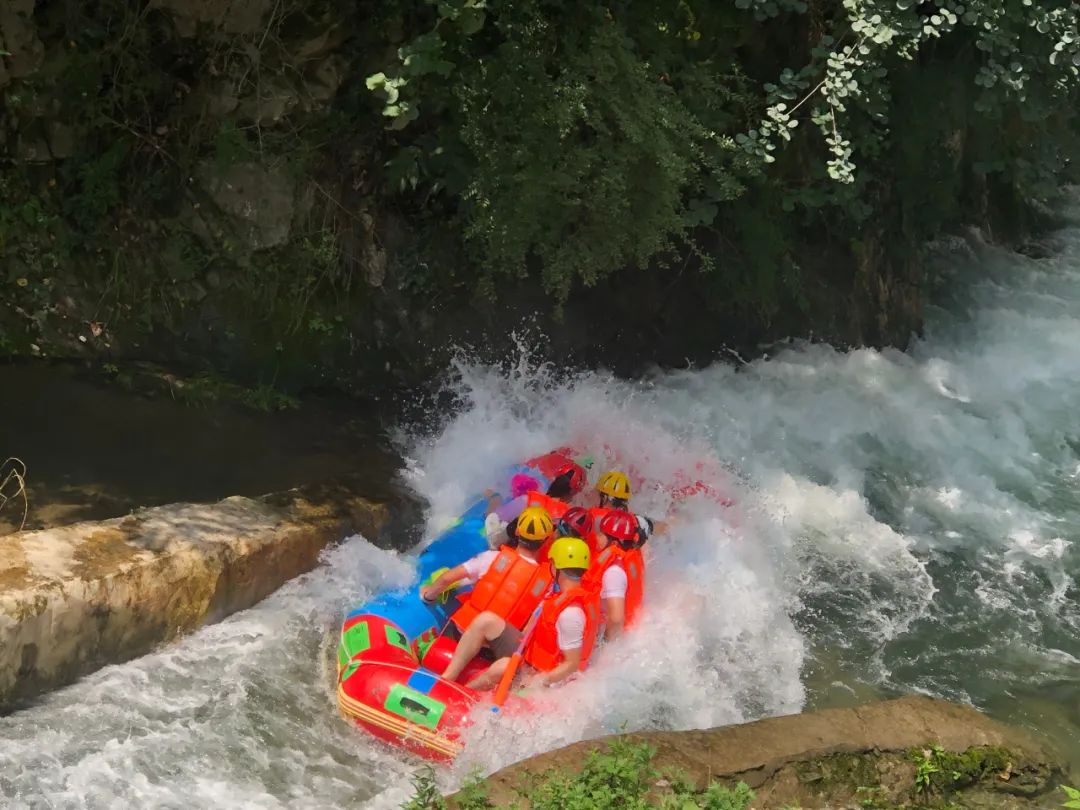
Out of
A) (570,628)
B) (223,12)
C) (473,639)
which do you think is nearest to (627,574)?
(570,628)

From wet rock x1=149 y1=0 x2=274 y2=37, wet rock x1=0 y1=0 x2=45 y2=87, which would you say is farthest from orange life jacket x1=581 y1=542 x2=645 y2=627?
wet rock x1=0 y1=0 x2=45 y2=87

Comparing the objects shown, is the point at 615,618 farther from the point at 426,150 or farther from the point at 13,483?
the point at 13,483

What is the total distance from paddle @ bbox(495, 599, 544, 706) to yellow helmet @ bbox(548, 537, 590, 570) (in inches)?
9.7

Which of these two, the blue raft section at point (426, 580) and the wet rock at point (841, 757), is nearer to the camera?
the wet rock at point (841, 757)

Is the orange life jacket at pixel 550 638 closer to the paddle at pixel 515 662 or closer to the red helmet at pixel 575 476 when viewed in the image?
the paddle at pixel 515 662

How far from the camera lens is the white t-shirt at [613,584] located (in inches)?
235

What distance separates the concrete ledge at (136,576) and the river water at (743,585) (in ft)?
0.45

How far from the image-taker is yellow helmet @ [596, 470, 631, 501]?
680cm

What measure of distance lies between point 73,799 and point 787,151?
21.9 feet

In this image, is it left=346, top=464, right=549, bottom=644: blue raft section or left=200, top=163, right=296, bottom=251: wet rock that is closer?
left=346, top=464, right=549, bottom=644: blue raft section

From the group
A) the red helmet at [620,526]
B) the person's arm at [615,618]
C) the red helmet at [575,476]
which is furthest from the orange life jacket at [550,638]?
the red helmet at [575,476]

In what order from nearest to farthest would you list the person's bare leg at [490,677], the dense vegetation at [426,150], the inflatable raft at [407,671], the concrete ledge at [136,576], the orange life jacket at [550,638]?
the concrete ledge at [136,576] → the inflatable raft at [407,671] → the person's bare leg at [490,677] → the orange life jacket at [550,638] → the dense vegetation at [426,150]

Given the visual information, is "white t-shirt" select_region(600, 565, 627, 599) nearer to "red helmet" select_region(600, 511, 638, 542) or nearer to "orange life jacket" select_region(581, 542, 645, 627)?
"orange life jacket" select_region(581, 542, 645, 627)

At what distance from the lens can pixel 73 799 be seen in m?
4.41
